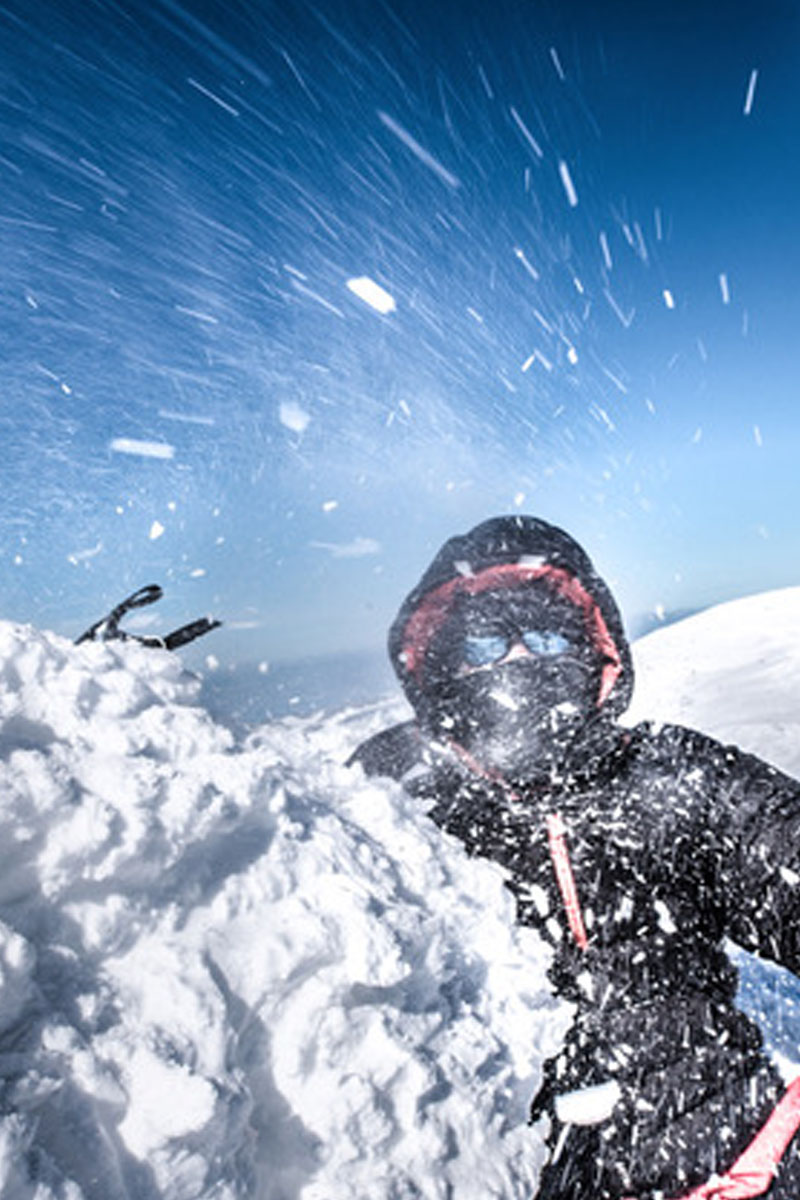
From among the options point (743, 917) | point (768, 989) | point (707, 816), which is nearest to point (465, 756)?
point (707, 816)

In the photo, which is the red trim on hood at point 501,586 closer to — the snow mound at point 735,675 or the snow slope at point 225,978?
the snow slope at point 225,978

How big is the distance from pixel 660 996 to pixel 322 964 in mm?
973

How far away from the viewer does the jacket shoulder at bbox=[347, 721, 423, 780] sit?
2619 millimetres

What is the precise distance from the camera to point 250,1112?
1.23 meters

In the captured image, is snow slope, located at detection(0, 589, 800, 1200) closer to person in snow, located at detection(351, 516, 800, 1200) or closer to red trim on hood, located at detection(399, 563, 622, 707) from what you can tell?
person in snow, located at detection(351, 516, 800, 1200)

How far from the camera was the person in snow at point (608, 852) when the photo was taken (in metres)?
1.65

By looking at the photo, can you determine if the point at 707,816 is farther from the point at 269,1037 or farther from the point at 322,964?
the point at 269,1037

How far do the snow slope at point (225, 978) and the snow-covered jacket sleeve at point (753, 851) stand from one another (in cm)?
57

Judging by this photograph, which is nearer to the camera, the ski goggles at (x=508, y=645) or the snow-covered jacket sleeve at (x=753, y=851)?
the snow-covered jacket sleeve at (x=753, y=851)

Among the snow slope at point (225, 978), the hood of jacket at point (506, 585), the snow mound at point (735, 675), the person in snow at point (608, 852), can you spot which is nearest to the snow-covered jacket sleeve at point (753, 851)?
the person in snow at point (608, 852)

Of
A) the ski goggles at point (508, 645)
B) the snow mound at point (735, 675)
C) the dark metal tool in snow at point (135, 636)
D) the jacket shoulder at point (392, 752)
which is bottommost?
the snow mound at point (735, 675)

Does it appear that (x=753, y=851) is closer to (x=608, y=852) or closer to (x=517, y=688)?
(x=608, y=852)

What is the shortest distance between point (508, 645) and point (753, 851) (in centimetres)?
93

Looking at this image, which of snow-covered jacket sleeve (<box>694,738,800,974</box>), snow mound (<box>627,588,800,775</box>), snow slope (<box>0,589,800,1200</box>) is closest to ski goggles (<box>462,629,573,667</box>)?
snow-covered jacket sleeve (<box>694,738,800,974</box>)
